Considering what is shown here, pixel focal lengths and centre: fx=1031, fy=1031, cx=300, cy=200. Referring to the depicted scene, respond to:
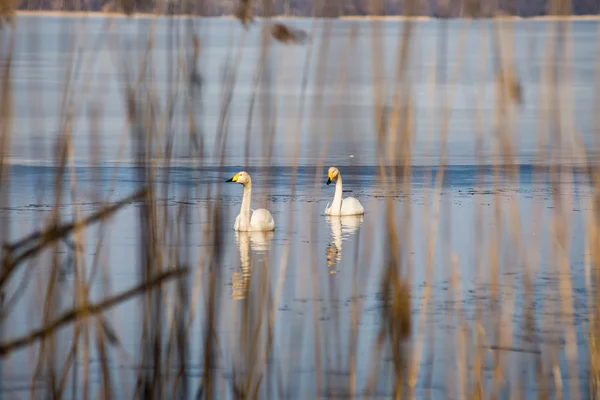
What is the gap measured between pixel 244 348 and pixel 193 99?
592 mm

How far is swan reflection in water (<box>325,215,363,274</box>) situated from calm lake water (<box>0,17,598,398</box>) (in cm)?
3

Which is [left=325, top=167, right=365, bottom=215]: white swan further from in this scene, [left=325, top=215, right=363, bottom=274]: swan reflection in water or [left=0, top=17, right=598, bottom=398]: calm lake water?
[left=0, top=17, right=598, bottom=398]: calm lake water

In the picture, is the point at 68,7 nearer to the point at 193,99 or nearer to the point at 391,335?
the point at 193,99

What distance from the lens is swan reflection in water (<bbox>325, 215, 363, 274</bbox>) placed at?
7.53 metres

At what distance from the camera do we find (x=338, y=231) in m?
8.98

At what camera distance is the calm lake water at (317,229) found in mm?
2453

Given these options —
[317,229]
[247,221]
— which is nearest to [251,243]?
[317,229]

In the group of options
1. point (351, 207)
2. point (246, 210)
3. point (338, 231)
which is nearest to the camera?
point (338, 231)

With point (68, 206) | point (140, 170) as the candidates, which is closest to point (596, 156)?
point (140, 170)

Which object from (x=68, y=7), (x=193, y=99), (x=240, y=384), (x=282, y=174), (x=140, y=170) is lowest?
(x=240, y=384)

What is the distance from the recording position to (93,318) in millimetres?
2568

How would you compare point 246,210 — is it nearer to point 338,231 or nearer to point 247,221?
point 247,221

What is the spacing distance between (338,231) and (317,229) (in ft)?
3.07

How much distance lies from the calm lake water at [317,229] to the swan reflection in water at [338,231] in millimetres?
26
